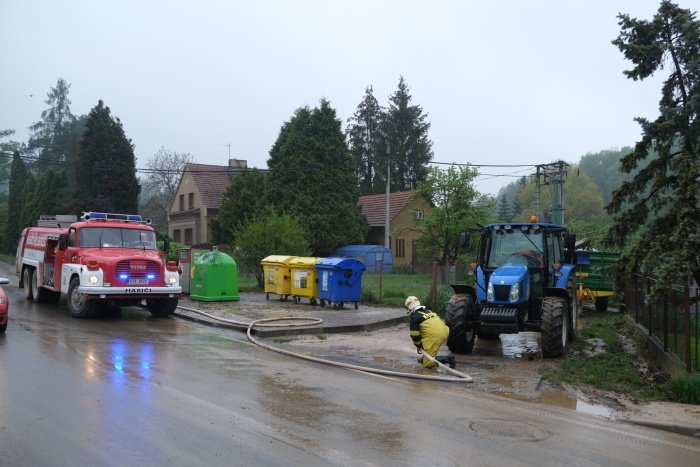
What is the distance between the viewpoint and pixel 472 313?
12.3m

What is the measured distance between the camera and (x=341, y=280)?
61.5 feet

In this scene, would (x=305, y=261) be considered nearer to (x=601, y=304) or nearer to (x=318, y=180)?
(x=601, y=304)

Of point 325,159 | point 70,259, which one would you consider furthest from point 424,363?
point 325,159

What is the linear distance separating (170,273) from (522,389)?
1017 centimetres

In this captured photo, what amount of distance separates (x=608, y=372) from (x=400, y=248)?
138 feet

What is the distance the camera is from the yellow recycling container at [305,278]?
1961 cm

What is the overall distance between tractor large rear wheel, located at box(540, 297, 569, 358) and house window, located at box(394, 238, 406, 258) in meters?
40.5

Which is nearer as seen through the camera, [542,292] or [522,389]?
[522,389]

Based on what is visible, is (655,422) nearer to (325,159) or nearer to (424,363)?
(424,363)

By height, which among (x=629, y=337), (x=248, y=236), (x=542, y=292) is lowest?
(x=629, y=337)

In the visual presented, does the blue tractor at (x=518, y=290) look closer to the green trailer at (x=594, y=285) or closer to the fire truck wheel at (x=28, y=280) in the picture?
the green trailer at (x=594, y=285)

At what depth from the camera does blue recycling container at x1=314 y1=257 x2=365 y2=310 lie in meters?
18.7

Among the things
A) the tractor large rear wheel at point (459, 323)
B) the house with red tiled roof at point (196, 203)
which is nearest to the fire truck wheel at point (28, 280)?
the tractor large rear wheel at point (459, 323)

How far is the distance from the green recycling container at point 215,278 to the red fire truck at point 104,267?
278 centimetres
